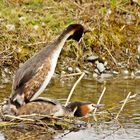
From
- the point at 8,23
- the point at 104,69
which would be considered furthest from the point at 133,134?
the point at 8,23

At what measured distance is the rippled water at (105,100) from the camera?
7609mm

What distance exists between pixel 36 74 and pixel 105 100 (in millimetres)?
1455

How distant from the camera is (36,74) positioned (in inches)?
321

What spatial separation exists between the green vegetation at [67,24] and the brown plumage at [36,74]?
2.71 metres

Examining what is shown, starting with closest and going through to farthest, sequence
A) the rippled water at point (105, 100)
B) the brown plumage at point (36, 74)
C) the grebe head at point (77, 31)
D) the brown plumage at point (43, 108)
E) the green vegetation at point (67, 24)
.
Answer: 1. the rippled water at point (105, 100)
2. the brown plumage at point (43, 108)
3. the brown plumage at point (36, 74)
4. the grebe head at point (77, 31)
5. the green vegetation at point (67, 24)

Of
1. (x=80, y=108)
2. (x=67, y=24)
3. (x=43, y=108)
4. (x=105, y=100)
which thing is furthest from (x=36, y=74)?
(x=67, y=24)

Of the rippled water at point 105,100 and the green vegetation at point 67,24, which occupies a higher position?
the green vegetation at point 67,24

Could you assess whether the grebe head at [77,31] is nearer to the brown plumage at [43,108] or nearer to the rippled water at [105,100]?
the brown plumage at [43,108]

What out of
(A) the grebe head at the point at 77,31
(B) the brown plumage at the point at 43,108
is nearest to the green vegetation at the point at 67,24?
(A) the grebe head at the point at 77,31

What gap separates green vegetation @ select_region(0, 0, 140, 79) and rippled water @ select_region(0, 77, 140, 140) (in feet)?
2.64

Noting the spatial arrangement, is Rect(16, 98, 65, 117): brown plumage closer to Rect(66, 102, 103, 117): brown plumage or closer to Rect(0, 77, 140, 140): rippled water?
Rect(66, 102, 103, 117): brown plumage

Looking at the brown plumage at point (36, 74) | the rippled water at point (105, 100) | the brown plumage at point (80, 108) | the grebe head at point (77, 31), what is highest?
the grebe head at point (77, 31)

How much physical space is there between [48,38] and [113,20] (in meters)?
1.43

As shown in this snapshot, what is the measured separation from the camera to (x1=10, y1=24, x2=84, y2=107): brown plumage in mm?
8094
